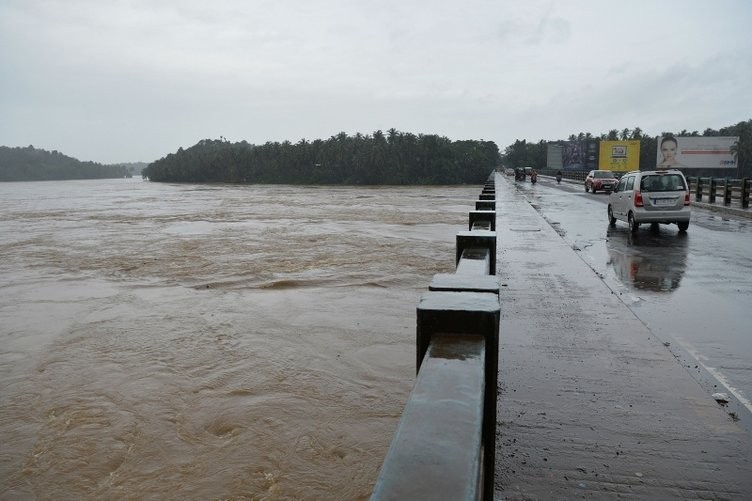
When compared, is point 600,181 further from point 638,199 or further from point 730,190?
point 638,199

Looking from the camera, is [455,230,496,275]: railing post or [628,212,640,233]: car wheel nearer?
[455,230,496,275]: railing post

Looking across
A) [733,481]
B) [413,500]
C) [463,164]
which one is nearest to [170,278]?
[733,481]

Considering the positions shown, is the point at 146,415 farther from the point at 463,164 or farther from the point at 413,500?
the point at 463,164

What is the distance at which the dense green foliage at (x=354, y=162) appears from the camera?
103m

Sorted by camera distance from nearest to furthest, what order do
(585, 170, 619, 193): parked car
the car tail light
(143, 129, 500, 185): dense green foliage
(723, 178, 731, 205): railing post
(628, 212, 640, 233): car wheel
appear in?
the car tail light → (628, 212, 640, 233): car wheel → (723, 178, 731, 205): railing post → (585, 170, 619, 193): parked car → (143, 129, 500, 185): dense green foliage

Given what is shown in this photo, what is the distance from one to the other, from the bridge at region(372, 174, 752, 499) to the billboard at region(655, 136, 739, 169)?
6966cm

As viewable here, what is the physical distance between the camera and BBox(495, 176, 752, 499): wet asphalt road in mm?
3275

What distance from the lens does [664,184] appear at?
15578mm

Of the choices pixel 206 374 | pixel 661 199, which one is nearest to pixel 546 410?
pixel 206 374

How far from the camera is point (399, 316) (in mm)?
9102

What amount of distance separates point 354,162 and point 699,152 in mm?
58273

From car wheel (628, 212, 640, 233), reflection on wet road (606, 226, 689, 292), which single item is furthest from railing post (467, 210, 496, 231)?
car wheel (628, 212, 640, 233)

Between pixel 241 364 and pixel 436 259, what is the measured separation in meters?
8.39

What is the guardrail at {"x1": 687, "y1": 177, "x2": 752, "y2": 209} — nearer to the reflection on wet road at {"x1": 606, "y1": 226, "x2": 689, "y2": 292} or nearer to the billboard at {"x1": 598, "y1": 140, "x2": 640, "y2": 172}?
the reflection on wet road at {"x1": 606, "y1": 226, "x2": 689, "y2": 292}
